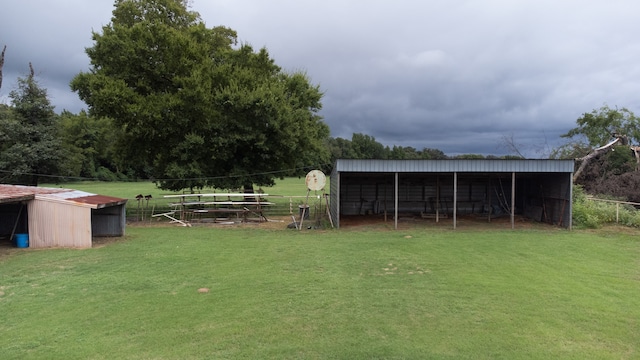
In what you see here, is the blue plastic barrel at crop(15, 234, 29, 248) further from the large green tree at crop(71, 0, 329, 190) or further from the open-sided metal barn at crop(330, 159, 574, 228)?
the open-sided metal barn at crop(330, 159, 574, 228)

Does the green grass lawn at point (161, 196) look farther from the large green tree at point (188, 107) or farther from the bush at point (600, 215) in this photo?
the bush at point (600, 215)

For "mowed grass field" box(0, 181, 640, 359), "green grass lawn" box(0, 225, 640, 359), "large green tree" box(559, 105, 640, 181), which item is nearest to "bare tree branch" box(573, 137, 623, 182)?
"large green tree" box(559, 105, 640, 181)

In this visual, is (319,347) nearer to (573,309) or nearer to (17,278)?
(573,309)

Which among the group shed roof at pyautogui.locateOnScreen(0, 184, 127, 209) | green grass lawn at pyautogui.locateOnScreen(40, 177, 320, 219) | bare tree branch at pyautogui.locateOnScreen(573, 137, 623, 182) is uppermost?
bare tree branch at pyautogui.locateOnScreen(573, 137, 623, 182)

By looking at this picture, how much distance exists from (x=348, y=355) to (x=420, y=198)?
707 inches

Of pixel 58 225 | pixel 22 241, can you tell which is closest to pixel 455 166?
pixel 58 225

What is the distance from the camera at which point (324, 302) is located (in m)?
6.77

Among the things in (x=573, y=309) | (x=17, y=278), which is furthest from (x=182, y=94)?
(x=573, y=309)

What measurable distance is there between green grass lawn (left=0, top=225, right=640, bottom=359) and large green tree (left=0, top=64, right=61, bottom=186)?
1433 cm

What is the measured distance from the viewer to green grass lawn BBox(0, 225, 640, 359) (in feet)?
16.5

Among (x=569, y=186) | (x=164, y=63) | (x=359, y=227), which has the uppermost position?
(x=164, y=63)

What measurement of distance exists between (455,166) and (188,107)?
13086 millimetres

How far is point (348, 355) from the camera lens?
4.78m

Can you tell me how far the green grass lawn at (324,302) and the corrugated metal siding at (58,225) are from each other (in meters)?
Answer: 0.87
